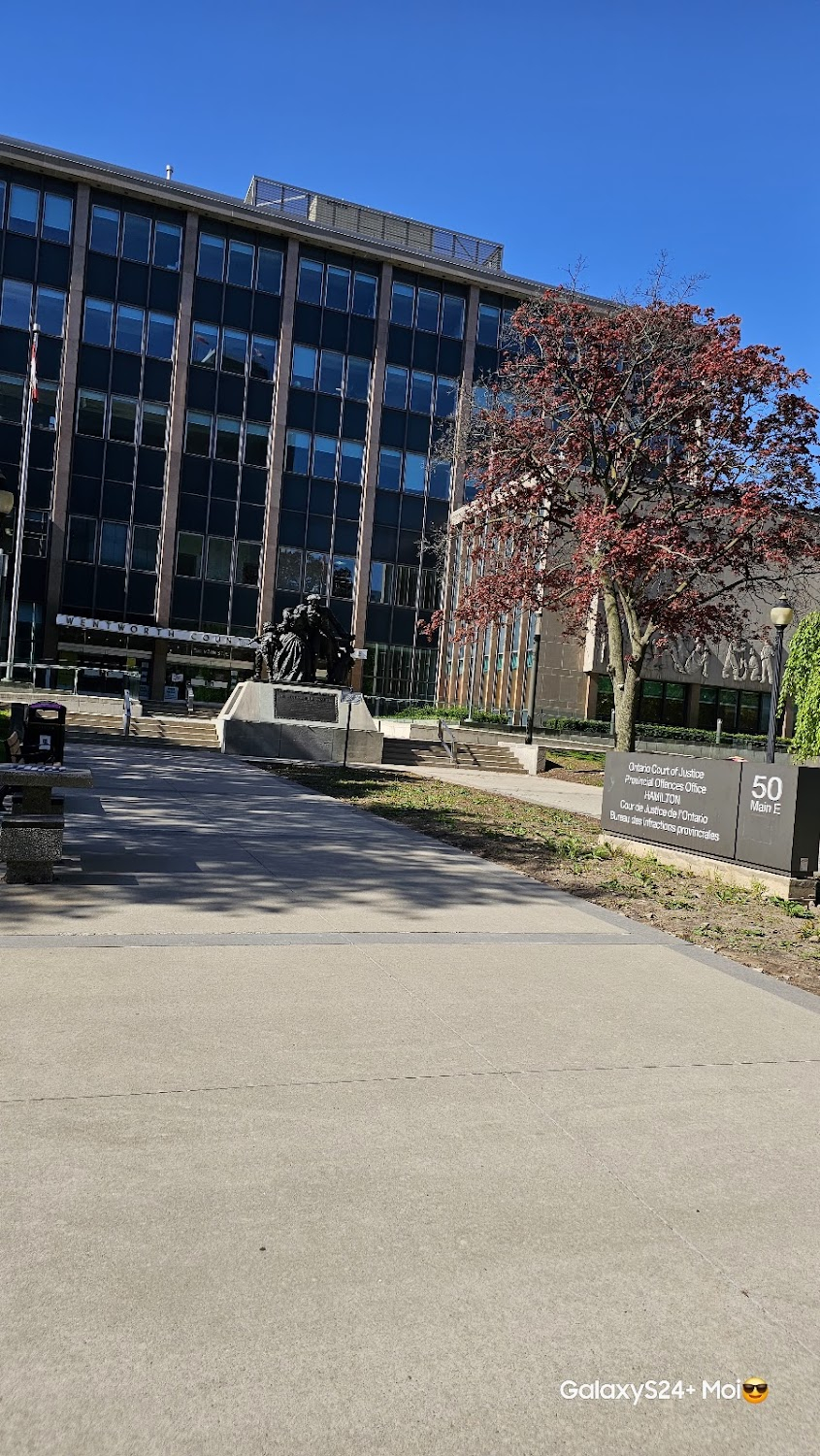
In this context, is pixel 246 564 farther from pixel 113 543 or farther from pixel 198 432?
pixel 198 432

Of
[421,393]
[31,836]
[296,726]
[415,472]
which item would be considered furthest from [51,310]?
[31,836]

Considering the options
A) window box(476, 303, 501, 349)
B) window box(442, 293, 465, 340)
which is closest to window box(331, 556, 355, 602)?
window box(442, 293, 465, 340)

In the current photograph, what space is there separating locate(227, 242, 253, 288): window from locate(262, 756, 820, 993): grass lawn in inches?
1477

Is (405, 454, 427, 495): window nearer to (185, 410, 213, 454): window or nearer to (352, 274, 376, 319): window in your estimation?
(352, 274, 376, 319): window

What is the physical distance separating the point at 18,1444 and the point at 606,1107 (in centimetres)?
275

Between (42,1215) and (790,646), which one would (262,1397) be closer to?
(42,1215)

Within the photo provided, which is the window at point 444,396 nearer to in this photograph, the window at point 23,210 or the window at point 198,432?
the window at point 198,432

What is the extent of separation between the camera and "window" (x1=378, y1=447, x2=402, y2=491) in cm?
5275

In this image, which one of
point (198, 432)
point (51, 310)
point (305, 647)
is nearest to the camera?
point (305, 647)

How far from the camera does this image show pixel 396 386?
5247 centimetres

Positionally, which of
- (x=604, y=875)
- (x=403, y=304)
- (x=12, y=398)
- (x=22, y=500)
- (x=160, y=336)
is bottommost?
(x=604, y=875)

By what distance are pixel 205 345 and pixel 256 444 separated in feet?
16.8

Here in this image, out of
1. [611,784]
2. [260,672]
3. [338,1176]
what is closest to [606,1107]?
[338,1176]

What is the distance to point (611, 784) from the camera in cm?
1352
